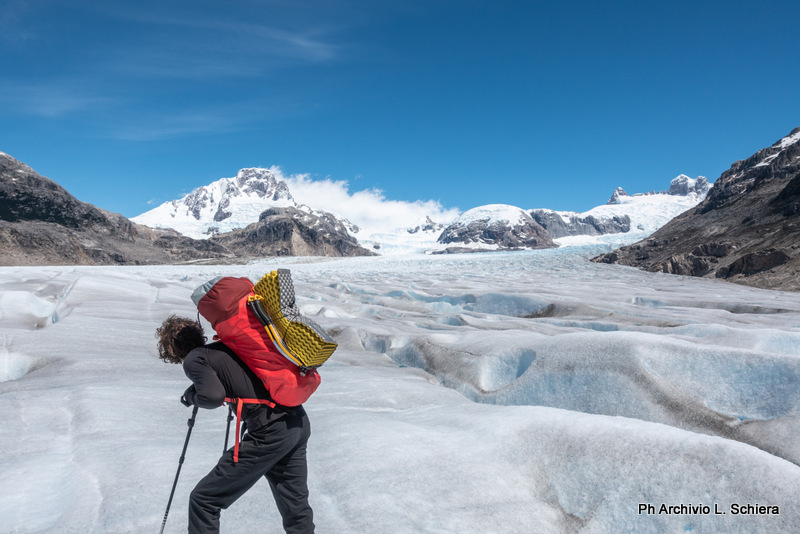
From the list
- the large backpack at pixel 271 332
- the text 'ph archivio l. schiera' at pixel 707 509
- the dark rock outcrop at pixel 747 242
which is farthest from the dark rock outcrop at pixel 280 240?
the text 'ph archivio l. schiera' at pixel 707 509

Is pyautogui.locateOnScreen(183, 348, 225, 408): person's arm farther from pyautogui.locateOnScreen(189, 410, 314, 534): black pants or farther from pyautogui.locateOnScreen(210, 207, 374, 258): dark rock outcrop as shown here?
pyautogui.locateOnScreen(210, 207, 374, 258): dark rock outcrop

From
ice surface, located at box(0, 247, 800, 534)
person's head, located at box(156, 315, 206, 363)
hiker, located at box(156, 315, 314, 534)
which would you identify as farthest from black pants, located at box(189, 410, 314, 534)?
person's head, located at box(156, 315, 206, 363)

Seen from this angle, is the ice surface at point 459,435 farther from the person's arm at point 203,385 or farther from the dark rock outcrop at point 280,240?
the dark rock outcrop at point 280,240

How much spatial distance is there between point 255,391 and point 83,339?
6.01 m

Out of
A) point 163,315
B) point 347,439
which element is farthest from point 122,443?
point 163,315

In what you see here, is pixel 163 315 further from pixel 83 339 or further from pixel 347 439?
pixel 347 439

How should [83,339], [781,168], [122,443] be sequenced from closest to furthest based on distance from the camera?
[122,443], [83,339], [781,168]

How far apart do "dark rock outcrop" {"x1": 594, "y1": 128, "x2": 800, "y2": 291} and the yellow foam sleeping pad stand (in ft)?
63.7

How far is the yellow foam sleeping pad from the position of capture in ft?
7.59

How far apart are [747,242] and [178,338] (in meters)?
29.9

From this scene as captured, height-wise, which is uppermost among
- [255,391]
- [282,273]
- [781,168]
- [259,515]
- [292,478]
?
[781,168]

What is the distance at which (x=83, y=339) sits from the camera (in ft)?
22.4

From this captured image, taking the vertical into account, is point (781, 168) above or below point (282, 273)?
above

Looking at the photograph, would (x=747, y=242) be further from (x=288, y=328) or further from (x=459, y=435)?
(x=288, y=328)
